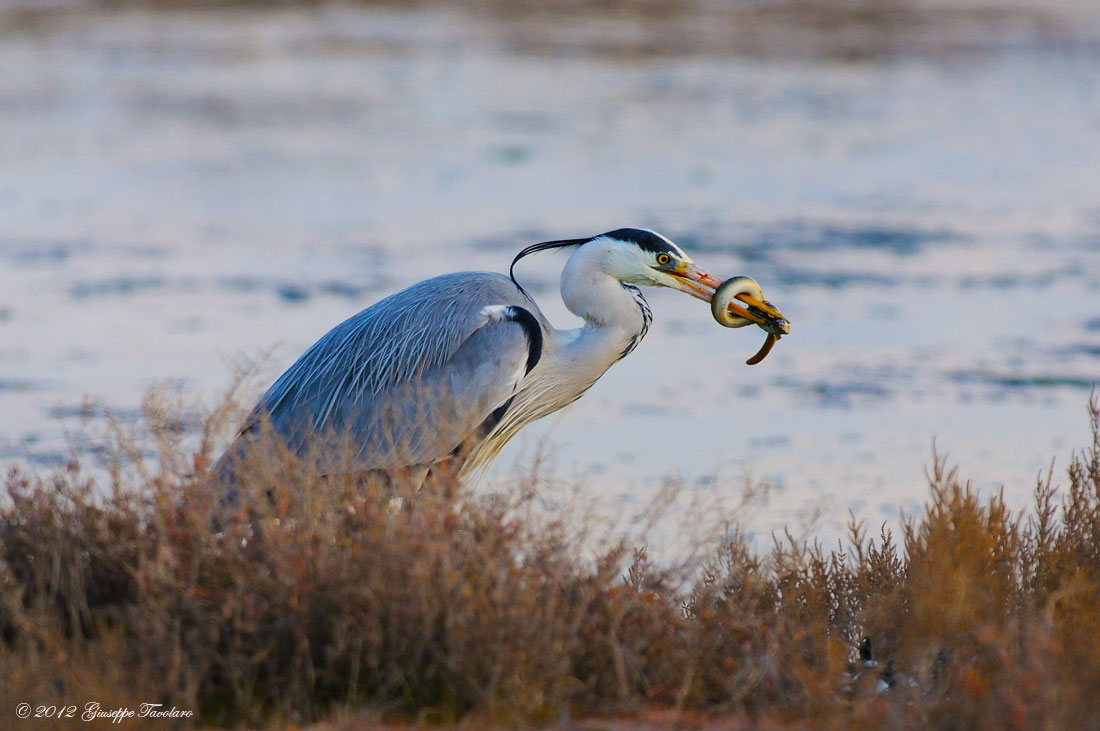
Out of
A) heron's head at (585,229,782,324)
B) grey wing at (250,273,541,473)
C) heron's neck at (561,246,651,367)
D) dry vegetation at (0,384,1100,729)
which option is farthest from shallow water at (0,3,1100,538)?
heron's head at (585,229,782,324)

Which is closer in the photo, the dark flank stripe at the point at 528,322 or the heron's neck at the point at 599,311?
the dark flank stripe at the point at 528,322

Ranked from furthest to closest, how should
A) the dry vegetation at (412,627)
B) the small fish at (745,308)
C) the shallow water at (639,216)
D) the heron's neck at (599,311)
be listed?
the shallow water at (639,216) → the heron's neck at (599,311) → the small fish at (745,308) → the dry vegetation at (412,627)

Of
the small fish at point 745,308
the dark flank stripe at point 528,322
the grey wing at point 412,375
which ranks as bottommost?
the grey wing at point 412,375

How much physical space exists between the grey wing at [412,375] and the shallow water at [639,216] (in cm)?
41

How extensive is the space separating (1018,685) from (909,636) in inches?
37.7

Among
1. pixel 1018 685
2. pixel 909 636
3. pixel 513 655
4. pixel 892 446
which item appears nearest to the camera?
pixel 1018 685

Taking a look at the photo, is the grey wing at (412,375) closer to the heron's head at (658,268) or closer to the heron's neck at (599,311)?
the heron's neck at (599,311)

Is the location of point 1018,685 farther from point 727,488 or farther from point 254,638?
point 727,488

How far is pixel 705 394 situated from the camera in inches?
357

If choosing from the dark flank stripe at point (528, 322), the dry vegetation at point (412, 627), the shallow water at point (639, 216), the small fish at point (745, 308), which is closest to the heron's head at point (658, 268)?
the small fish at point (745, 308)

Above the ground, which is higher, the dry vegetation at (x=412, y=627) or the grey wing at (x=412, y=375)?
the grey wing at (x=412, y=375)

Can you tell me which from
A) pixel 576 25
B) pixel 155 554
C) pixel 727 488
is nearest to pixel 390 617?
pixel 155 554

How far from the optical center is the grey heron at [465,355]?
556 cm

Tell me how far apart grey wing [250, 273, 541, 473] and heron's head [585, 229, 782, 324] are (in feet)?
1.34
